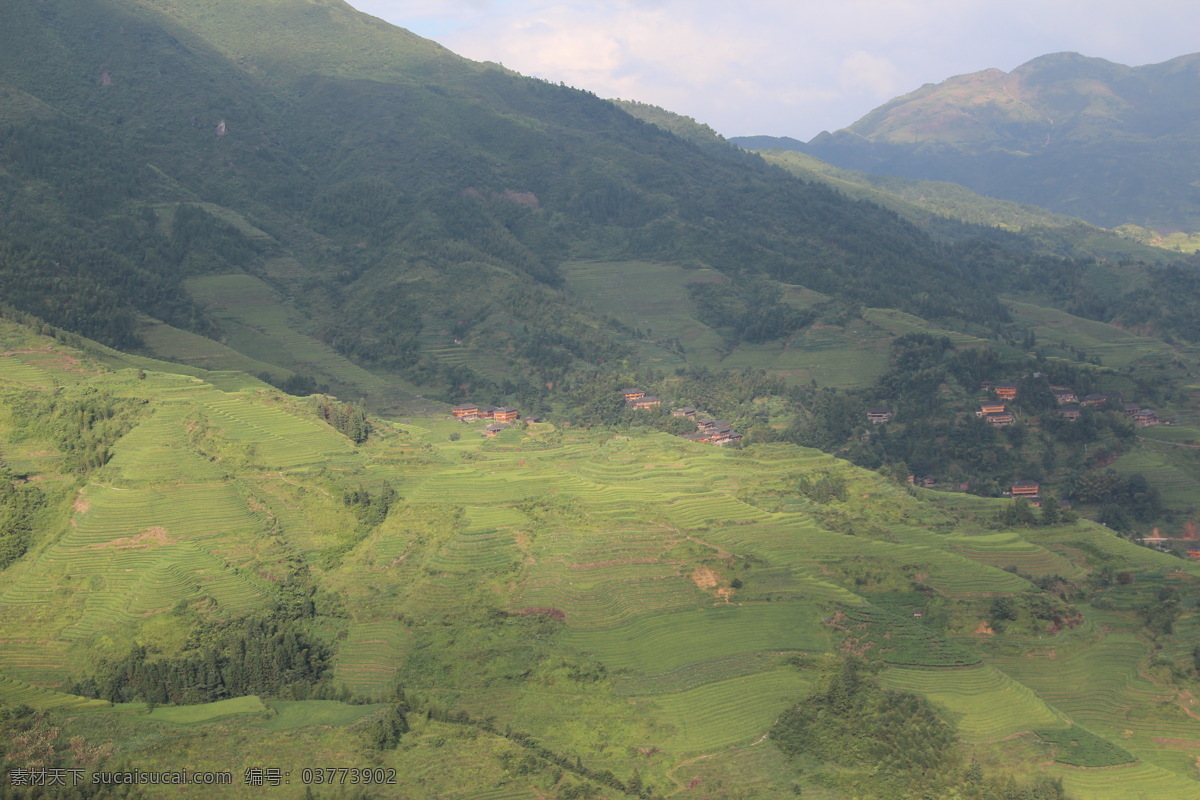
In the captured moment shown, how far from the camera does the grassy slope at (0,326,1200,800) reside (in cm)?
3112

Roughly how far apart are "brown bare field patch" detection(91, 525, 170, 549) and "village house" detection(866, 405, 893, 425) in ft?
149

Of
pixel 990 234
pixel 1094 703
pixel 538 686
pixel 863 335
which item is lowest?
pixel 538 686

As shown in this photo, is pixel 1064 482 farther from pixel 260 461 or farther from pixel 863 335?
pixel 260 461

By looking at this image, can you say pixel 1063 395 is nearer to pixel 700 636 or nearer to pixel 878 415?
pixel 878 415

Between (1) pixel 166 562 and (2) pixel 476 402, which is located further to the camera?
(2) pixel 476 402

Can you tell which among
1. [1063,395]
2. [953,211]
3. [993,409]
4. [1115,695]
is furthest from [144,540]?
[953,211]

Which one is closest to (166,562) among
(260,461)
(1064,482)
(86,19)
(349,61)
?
(260,461)

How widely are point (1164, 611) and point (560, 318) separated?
56.2m

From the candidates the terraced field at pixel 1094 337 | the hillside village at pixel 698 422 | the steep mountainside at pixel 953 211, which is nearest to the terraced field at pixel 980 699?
the hillside village at pixel 698 422

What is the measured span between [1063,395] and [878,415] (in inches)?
438

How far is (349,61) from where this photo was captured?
139m

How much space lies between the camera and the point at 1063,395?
6919cm

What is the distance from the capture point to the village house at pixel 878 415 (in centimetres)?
7181

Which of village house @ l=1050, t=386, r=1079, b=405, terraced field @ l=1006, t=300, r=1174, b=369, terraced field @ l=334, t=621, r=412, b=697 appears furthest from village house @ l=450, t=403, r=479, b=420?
terraced field @ l=1006, t=300, r=1174, b=369
